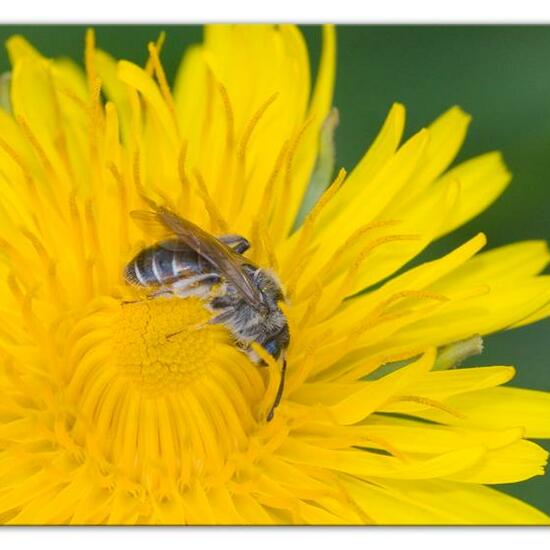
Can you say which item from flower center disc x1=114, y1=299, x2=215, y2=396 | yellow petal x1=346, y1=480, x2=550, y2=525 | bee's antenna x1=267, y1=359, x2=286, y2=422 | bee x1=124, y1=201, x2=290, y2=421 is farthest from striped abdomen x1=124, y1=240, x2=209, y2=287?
yellow petal x1=346, y1=480, x2=550, y2=525

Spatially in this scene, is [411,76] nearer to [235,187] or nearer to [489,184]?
[489,184]

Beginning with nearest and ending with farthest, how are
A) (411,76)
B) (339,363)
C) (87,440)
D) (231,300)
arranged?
(231,300) → (87,440) → (339,363) → (411,76)

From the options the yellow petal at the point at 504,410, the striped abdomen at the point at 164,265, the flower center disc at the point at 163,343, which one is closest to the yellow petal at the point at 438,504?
the yellow petal at the point at 504,410

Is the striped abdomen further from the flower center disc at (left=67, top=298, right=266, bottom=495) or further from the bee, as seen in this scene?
the flower center disc at (left=67, top=298, right=266, bottom=495)

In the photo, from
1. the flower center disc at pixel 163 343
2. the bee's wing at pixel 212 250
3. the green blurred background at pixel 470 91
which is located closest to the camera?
the bee's wing at pixel 212 250

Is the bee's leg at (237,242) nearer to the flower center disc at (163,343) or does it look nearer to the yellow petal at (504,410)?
the flower center disc at (163,343)

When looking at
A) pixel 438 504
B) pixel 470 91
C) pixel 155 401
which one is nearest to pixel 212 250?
pixel 155 401
